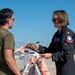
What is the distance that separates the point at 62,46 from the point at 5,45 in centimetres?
81

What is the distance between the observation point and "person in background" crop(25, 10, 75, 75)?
4391mm

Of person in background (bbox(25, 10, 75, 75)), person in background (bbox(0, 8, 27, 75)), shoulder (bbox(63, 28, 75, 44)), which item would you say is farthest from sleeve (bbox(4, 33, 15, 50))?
shoulder (bbox(63, 28, 75, 44))

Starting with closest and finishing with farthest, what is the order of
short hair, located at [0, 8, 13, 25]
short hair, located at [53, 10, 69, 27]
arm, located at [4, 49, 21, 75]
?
arm, located at [4, 49, 21, 75] → short hair, located at [0, 8, 13, 25] → short hair, located at [53, 10, 69, 27]

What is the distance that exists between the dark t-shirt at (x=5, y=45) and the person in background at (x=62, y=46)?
562 millimetres

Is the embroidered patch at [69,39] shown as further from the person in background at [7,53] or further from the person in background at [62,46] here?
the person in background at [7,53]

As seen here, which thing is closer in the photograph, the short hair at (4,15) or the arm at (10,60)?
the arm at (10,60)

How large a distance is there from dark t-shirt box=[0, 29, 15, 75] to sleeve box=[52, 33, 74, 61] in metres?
0.65

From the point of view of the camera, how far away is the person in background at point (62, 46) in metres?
4.39

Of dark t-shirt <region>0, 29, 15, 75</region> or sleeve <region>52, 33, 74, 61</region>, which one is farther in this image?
sleeve <region>52, 33, 74, 61</region>

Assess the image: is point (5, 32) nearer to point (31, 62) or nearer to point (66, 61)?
point (66, 61)

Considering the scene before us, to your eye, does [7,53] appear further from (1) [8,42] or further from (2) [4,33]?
(2) [4,33]

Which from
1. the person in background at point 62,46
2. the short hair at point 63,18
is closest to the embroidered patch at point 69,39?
the person in background at point 62,46

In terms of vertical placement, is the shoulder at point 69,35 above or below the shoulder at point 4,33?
below

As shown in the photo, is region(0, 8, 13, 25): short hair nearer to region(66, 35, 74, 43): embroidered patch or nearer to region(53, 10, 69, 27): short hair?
region(53, 10, 69, 27): short hair
